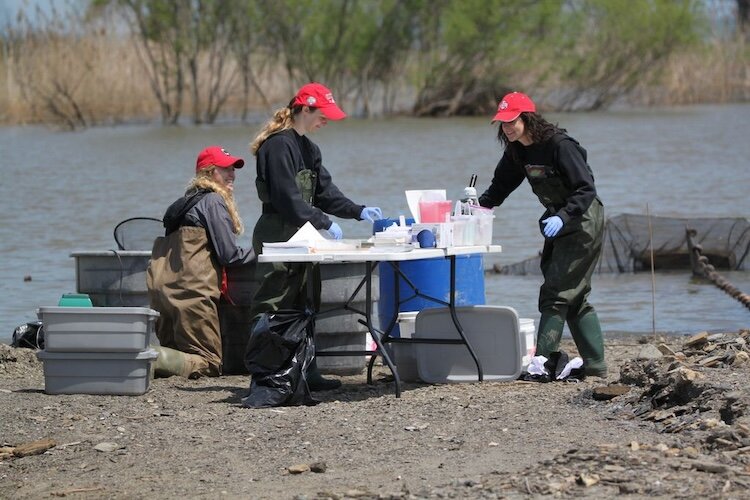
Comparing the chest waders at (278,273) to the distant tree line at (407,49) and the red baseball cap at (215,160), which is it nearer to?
the red baseball cap at (215,160)

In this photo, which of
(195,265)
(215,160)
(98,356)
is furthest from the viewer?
(215,160)

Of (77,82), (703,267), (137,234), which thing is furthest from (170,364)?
(77,82)

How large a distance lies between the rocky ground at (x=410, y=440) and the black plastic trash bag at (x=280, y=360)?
12cm

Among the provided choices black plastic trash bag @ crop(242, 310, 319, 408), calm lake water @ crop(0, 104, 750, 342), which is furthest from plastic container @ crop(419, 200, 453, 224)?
calm lake water @ crop(0, 104, 750, 342)

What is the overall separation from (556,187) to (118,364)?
2464 millimetres

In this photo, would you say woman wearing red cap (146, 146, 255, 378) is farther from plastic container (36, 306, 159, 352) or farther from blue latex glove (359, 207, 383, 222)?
blue latex glove (359, 207, 383, 222)

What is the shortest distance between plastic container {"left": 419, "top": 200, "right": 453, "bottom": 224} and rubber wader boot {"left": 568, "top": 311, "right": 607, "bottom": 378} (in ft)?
3.12

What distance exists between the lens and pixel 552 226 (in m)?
7.73

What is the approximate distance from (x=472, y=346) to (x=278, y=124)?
5.16ft

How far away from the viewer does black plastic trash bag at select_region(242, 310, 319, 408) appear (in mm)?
7688

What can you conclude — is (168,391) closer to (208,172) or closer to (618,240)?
(208,172)

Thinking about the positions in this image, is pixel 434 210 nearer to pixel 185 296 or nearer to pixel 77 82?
pixel 185 296

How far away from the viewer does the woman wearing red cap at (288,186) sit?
7895 mm

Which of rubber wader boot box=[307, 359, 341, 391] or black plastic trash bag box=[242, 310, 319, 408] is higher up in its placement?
black plastic trash bag box=[242, 310, 319, 408]
